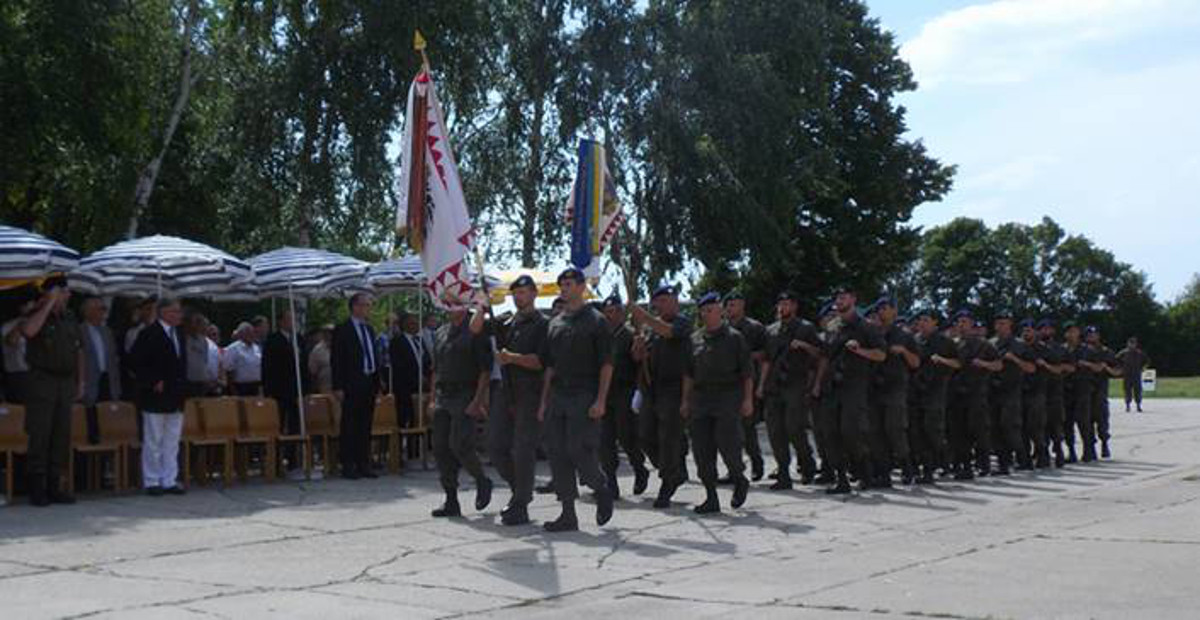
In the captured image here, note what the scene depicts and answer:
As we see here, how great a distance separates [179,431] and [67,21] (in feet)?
26.7

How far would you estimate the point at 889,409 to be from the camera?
1548 cm

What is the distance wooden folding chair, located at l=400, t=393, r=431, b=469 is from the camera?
1773 cm

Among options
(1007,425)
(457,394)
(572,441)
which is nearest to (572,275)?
(572,441)

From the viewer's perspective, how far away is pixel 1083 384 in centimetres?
2028

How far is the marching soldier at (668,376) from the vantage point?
13453mm

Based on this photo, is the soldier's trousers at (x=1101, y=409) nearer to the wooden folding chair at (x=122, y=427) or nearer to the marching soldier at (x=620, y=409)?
the marching soldier at (x=620, y=409)

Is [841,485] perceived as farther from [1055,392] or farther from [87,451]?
[87,451]

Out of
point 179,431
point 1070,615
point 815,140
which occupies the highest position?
point 815,140

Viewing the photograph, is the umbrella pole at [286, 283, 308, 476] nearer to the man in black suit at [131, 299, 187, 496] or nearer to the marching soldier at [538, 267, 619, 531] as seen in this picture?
the man in black suit at [131, 299, 187, 496]

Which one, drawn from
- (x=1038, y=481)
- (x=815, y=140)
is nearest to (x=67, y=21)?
(x=1038, y=481)

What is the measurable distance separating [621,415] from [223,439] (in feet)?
14.0

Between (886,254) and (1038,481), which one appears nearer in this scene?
(1038,481)

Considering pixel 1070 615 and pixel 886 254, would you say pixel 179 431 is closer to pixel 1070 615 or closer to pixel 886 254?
pixel 1070 615

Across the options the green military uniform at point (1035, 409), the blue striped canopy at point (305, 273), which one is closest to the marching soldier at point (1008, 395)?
the green military uniform at point (1035, 409)
